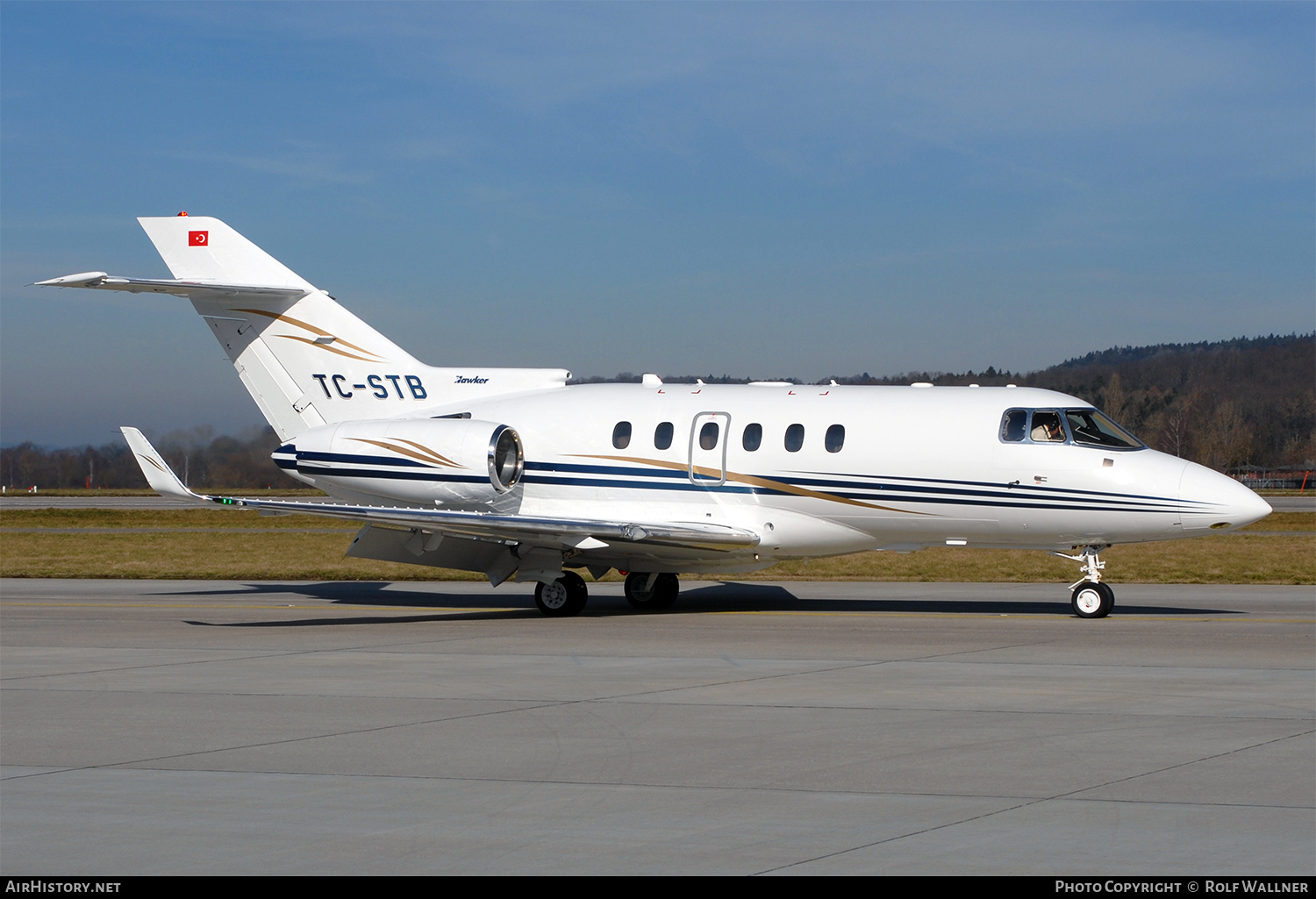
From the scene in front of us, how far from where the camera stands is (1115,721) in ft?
34.1

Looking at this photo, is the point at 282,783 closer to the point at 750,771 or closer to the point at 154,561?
the point at 750,771

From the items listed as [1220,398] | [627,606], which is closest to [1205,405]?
[1220,398]

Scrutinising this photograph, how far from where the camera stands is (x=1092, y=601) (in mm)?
18328

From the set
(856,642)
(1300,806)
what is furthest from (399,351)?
(1300,806)

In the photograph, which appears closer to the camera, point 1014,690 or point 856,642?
point 1014,690

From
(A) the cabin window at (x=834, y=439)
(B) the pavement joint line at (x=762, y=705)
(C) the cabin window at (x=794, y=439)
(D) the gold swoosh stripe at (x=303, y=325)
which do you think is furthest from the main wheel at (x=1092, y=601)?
(D) the gold swoosh stripe at (x=303, y=325)

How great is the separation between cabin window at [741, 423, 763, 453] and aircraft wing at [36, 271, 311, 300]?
26.6 feet

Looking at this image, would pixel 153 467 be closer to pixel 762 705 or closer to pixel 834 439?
pixel 834 439

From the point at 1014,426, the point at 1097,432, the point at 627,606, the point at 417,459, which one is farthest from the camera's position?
the point at 627,606

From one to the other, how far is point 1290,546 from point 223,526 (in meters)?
32.3

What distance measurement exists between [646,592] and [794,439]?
3.61 m

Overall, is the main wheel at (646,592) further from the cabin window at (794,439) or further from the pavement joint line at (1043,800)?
the pavement joint line at (1043,800)

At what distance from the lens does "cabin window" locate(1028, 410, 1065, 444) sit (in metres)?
18.5

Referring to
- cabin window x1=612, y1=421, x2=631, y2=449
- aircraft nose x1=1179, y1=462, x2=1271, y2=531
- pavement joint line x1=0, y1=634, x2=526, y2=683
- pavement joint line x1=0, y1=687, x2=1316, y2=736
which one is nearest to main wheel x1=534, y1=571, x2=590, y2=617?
cabin window x1=612, y1=421, x2=631, y2=449
